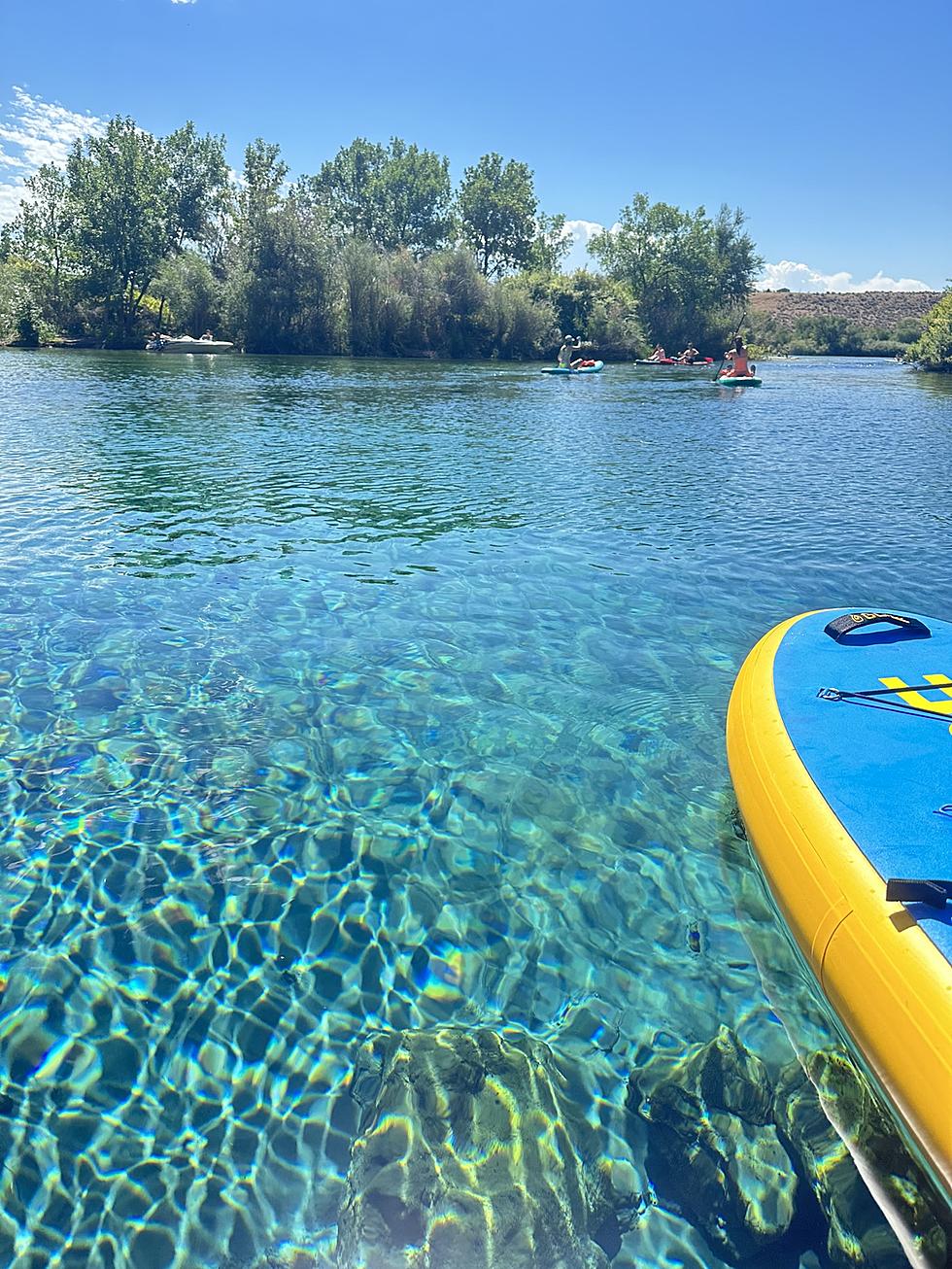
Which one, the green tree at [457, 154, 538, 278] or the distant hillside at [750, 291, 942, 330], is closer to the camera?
the green tree at [457, 154, 538, 278]

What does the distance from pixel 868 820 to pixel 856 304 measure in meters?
151

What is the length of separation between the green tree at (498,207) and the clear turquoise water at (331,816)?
A: 72.3 metres

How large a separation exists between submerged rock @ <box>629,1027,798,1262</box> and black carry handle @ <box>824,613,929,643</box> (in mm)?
2786

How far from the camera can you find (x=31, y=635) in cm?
693

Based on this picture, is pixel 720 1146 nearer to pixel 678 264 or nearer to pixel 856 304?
pixel 678 264

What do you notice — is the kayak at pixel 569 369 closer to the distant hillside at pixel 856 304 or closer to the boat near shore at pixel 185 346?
the boat near shore at pixel 185 346

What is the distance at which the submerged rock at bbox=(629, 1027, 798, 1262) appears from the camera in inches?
106

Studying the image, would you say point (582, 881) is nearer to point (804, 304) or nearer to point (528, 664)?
point (528, 664)

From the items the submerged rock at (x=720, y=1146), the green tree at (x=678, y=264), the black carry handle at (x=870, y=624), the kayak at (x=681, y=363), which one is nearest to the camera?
the submerged rock at (x=720, y=1146)

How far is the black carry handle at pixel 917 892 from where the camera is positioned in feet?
9.04

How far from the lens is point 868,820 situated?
10.9 ft

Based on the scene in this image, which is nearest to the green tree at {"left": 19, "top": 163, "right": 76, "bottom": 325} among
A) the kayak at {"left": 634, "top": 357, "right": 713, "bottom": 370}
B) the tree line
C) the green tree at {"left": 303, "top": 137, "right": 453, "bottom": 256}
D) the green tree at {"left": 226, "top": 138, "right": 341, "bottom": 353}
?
the tree line

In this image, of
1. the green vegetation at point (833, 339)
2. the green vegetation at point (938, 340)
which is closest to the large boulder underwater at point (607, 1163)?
the green vegetation at point (938, 340)

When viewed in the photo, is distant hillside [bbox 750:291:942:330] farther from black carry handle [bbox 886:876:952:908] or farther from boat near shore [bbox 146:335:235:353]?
black carry handle [bbox 886:876:952:908]
